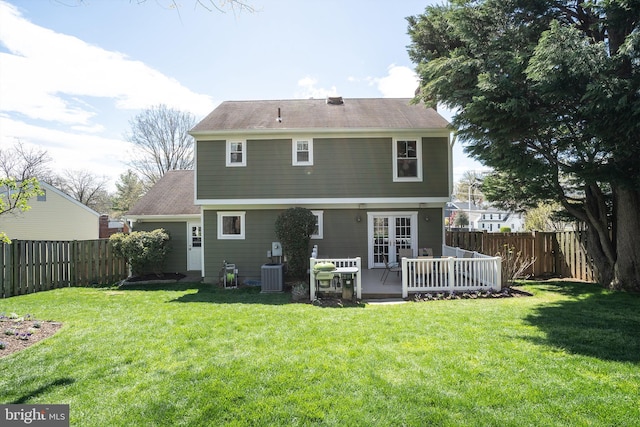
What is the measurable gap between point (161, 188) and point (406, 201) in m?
11.0

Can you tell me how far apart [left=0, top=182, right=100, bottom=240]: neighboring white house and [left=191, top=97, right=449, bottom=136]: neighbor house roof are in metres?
14.0

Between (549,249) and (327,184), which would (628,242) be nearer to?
(549,249)

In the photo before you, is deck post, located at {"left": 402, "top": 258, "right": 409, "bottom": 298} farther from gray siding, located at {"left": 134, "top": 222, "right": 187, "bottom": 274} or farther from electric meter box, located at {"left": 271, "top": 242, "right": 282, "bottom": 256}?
gray siding, located at {"left": 134, "top": 222, "right": 187, "bottom": 274}

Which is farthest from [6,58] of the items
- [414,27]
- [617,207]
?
[617,207]

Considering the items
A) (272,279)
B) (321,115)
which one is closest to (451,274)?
(272,279)

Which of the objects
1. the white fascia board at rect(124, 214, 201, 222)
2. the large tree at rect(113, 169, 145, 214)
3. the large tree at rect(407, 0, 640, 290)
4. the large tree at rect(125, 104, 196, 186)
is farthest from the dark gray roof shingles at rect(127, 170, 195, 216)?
the large tree at rect(113, 169, 145, 214)

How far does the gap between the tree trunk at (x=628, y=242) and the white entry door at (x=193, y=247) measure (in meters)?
13.9

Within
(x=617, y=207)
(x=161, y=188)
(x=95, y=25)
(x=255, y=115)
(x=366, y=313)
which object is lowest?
(x=366, y=313)

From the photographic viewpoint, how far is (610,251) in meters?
8.84

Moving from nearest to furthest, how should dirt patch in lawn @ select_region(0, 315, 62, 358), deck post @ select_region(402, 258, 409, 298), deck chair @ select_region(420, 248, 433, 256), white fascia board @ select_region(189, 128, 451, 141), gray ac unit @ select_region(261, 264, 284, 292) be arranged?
dirt patch in lawn @ select_region(0, 315, 62, 358) < deck post @ select_region(402, 258, 409, 298) < gray ac unit @ select_region(261, 264, 284, 292) < deck chair @ select_region(420, 248, 433, 256) < white fascia board @ select_region(189, 128, 451, 141)

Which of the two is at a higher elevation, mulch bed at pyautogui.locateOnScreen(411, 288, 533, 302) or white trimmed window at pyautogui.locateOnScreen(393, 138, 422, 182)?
white trimmed window at pyautogui.locateOnScreen(393, 138, 422, 182)

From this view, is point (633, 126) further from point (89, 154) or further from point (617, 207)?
point (89, 154)

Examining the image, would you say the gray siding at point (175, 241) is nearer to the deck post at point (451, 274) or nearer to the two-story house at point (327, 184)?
the two-story house at point (327, 184)

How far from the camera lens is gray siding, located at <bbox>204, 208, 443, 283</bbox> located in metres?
11.1
